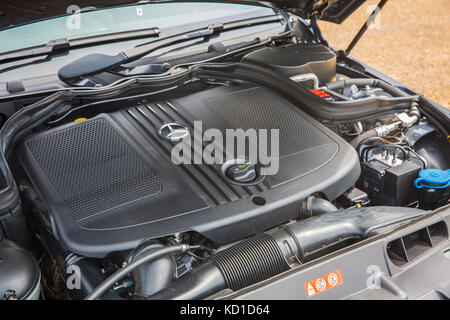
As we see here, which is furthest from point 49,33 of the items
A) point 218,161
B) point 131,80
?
point 218,161

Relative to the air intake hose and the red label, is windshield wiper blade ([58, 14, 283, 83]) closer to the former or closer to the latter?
the red label

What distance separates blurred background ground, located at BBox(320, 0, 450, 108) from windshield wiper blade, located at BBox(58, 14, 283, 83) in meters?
3.69

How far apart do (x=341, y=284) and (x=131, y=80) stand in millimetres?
1212

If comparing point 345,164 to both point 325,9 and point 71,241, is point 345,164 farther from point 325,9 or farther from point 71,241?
point 325,9

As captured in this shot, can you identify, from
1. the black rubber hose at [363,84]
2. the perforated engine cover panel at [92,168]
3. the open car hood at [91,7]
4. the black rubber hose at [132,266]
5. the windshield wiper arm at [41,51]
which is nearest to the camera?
the black rubber hose at [132,266]

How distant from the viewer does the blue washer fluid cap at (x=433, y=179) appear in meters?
1.76

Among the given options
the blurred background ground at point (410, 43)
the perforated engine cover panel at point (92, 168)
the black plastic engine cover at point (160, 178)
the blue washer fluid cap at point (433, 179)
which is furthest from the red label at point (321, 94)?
the blurred background ground at point (410, 43)

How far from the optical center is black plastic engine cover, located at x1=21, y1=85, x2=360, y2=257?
1.48 m

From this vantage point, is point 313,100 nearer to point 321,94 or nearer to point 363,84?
point 321,94

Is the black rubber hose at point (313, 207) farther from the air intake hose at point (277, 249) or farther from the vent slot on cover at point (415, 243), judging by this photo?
the vent slot on cover at point (415, 243)

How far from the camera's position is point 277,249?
142 centimetres

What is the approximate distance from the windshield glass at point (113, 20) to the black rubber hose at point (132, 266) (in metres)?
1.06

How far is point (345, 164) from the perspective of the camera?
5.73ft

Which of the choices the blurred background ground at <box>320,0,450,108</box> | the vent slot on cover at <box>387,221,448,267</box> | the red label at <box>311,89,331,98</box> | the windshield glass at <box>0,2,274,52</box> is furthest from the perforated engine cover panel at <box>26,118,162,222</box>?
the blurred background ground at <box>320,0,450,108</box>
